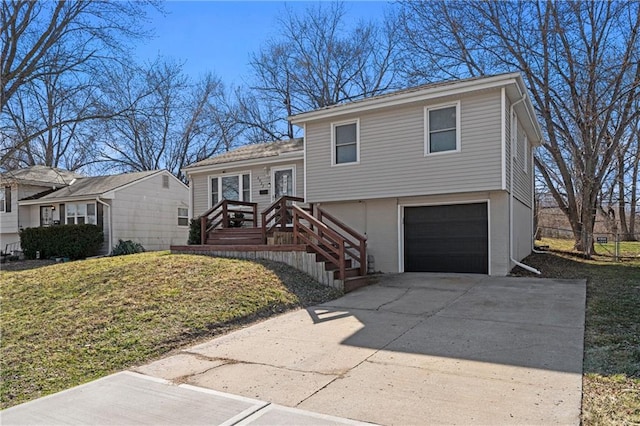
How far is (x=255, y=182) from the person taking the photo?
15.3 metres

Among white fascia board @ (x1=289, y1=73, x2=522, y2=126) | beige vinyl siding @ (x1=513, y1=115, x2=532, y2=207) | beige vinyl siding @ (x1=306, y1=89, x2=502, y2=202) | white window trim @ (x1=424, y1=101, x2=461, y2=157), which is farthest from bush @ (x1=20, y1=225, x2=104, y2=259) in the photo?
beige vinyl siding @ (x1=513, y1=115, x2=532, y2=207)

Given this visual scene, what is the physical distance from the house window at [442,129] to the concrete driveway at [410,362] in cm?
439

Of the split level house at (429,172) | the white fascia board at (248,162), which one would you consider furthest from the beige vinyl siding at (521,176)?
the white fascia board at (248,162)

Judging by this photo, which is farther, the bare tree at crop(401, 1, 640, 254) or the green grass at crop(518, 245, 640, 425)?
the bare tree at crop(401, 1, 640, 254)

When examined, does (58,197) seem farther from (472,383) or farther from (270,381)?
(472,383)

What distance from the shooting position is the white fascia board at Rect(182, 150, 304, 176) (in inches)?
563

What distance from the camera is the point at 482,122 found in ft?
34.3

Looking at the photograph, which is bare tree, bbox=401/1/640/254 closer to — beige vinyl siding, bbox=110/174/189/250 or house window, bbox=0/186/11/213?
beige vinyl siding, bbox=110/174/189/250

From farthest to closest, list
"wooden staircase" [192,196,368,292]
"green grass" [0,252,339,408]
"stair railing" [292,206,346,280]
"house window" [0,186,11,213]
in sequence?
"house window" [0,186,11,213], "wooden staircase" [192,196,368,292], "stair railing" [292,206,346,280], "green grass" [0,252,339,408]

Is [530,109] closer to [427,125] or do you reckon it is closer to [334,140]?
[427,125]

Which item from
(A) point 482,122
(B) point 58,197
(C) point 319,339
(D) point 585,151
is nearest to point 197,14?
(A) point 482,122

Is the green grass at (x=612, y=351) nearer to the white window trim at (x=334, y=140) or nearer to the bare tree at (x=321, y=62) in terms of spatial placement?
the white window trim at (x=334, y=140)

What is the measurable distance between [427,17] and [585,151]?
28.6 ft

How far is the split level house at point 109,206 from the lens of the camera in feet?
63.2
